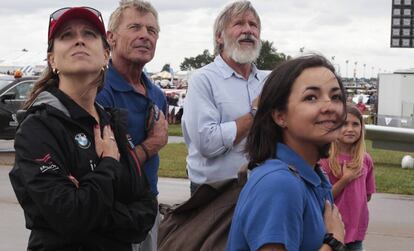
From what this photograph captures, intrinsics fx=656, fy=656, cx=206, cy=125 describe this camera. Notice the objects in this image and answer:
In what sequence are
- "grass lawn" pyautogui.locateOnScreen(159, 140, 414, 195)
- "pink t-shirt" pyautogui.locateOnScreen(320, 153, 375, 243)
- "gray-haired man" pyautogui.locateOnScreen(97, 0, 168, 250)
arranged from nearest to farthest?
"gray-haired man" pyautogui.locateOnScreen(97, 0, 168, 250) < "pink t-shirt" pyautogui.locateOnScreen(320, 153, 375, 243) < "grass lawn" pyautogui.locateOnScreen(159, 140, 414, 195)

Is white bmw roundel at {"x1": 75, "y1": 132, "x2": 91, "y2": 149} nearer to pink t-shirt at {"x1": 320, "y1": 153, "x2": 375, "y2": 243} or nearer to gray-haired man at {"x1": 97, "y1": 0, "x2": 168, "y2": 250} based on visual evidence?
gray-haired man at {"x1": 97, "y1": 0, "x2": 168, "y2": 250}

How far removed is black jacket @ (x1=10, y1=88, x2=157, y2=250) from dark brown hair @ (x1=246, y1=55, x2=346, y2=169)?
548mm

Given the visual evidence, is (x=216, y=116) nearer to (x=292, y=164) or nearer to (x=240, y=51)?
(x=240, y=51)

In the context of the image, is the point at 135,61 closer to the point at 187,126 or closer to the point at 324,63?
the point at 187,126

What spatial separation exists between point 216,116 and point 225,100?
0.11m

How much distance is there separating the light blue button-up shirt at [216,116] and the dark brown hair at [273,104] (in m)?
1.51

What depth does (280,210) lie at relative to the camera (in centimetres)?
188

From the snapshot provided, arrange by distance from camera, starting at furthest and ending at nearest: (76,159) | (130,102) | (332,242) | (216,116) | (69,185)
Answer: (216,116)
(130,102)
(76,159)
(69,185)
(332,242)

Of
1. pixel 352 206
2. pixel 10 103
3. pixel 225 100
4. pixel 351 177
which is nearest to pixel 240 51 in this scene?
pixel 225 100

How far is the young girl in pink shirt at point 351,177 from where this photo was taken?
176 inches

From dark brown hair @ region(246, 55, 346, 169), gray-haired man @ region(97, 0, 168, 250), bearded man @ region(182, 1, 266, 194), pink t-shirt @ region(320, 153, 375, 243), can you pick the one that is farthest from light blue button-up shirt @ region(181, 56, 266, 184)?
dark brown hair @ region(246, 55, 346, 169)

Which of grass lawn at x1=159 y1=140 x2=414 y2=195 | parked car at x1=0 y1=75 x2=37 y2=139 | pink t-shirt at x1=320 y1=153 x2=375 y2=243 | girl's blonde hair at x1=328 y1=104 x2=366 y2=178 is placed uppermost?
girl's blonde hair at x1=328 y1=104 x2=366 y2=178

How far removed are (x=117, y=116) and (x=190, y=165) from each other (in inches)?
54.9

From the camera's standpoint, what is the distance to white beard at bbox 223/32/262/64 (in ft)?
13.1
